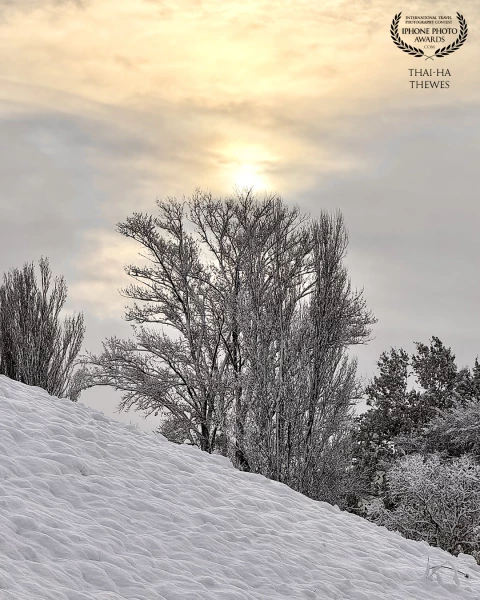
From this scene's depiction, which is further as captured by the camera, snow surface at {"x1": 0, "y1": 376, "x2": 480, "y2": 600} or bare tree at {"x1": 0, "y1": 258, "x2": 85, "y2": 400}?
bare tree at {"x1": 0, "y1": 258, "x2": 85, "y2": 400}

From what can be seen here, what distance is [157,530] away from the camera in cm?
647

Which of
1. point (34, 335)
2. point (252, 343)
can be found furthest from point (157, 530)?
point (34, 335)

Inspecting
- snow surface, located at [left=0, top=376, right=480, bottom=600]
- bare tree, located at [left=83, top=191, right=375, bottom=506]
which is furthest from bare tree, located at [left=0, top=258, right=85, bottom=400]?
snow surface, located at [left=0, top=376, right=480, bottom=600]

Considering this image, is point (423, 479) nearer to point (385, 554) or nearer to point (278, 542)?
point (385, 554)

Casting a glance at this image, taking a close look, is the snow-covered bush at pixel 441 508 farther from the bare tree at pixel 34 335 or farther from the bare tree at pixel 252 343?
the bare tree at pixel 34 335

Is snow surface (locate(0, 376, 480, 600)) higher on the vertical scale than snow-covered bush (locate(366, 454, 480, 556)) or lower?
lower

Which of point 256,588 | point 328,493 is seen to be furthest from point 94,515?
point 328,493

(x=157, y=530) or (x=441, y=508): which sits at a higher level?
(x=441, y=508)

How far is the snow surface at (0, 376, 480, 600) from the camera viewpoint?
17.6 feet

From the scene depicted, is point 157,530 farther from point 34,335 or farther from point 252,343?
point 34,335

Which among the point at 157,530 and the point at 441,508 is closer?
the point at 157,530

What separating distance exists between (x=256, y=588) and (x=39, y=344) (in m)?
19.0

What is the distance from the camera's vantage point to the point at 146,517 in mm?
6672

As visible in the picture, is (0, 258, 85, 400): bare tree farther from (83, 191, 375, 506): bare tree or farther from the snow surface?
the snow surface
